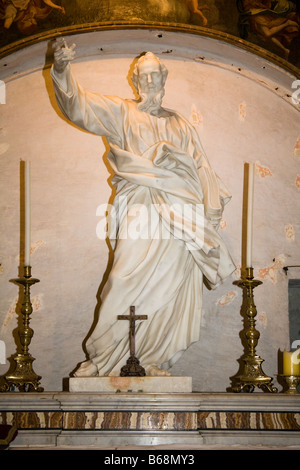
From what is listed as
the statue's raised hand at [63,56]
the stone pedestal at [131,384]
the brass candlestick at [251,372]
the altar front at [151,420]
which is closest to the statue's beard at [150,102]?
the statue's raised hand at [63,56]

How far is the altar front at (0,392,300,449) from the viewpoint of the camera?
353 cm

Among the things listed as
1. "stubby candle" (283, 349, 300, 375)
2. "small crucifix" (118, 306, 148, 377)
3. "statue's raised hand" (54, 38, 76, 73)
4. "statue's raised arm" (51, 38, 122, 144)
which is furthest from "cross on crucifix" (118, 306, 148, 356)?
"statue's raised hand" (54, 38, 76, 73)

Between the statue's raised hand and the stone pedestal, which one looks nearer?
the stone pedestal

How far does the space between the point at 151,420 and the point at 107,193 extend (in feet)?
7.17

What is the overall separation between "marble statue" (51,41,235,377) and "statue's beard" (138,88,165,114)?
0.06 meters

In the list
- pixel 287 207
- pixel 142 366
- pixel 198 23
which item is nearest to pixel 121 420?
pixel 142 366

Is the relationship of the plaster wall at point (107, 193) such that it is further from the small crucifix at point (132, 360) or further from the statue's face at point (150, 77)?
the small crucifix at point (132, 360)

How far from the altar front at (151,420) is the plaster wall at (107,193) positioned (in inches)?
52.5

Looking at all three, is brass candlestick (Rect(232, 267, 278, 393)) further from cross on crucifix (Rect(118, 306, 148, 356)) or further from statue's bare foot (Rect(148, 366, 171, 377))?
cross on crucifix (Rect(118, 306, 148, 356))

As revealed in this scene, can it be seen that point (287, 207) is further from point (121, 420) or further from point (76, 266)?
point (121, 420)

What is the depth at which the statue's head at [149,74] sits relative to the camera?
4395 millimetres

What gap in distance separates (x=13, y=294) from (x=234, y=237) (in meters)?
1.63

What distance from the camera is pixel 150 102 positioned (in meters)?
4.46

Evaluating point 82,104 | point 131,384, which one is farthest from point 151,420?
point 82,104
